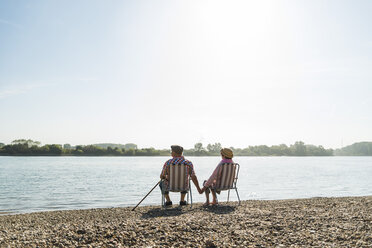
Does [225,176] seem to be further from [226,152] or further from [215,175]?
[226,152]

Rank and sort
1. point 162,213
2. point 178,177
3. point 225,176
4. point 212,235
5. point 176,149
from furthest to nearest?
point 225,176 → point 176,149 → point 178,177 → point 162,213 → point 212,235

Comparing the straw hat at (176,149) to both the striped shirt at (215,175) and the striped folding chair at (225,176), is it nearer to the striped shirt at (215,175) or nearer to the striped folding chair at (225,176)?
the striped shirt at (215,175)

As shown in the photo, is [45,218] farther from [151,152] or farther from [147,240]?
[151,152]

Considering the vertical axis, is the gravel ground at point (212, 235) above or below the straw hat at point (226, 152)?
below

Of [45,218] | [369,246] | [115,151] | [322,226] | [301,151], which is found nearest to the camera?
[369,246]

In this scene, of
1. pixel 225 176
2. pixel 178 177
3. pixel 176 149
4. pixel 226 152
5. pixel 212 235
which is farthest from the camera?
pixel 226 152

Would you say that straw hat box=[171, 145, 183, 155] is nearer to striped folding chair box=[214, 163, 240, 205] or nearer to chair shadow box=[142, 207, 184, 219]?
striped folding chair box=[214, 163, 240, 205]

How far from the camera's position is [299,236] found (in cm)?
476

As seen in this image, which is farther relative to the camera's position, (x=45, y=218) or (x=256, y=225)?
(x=45, y=218)

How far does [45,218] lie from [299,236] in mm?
6729

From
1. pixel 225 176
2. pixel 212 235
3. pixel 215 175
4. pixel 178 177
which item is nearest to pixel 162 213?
pixel 178 177

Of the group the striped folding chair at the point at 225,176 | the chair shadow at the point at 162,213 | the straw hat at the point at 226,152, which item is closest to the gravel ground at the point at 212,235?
the chair shadow at the point at 162,213

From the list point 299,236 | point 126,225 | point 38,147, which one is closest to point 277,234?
point 299,236

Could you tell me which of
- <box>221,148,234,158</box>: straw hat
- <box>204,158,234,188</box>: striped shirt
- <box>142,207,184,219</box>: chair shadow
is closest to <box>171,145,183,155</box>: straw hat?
<box>204,158,234,188</box>: striped shirt
